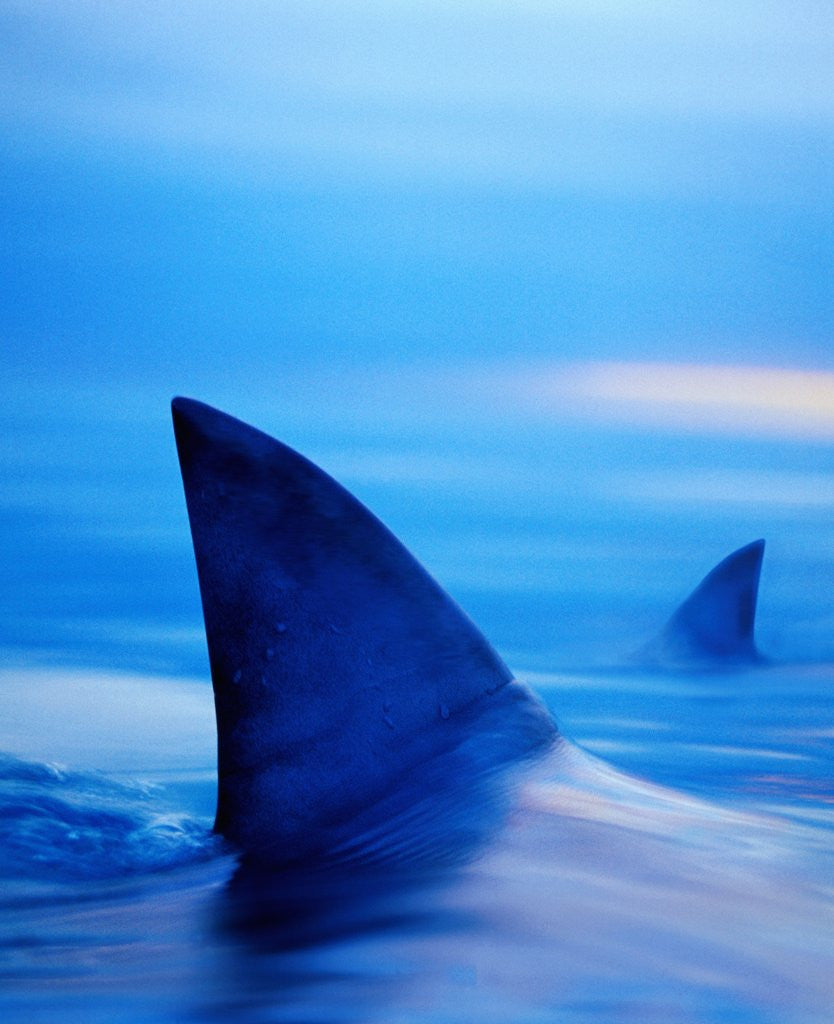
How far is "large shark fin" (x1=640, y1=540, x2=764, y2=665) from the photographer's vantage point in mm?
8070

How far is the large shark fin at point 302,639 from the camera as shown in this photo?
3.71 m

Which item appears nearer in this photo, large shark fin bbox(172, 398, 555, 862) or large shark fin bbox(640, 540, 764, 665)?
large shark fin bbox(172, 398, 555, 862)

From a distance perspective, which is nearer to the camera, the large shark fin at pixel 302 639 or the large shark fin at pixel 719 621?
the large shark fin at pixel 302 639

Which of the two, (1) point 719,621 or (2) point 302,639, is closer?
(2) point 302,639

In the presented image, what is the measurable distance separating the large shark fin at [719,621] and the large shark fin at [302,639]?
4562 millimetres

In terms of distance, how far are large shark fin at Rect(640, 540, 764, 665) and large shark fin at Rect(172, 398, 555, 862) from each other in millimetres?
4562

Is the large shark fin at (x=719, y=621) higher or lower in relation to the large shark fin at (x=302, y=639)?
higher

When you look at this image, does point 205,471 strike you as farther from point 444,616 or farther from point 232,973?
point 232,973

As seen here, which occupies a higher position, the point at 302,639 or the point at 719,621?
the point at 719,621

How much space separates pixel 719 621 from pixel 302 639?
16.8 ft

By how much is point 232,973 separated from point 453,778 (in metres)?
1.05

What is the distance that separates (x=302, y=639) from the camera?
3713mm

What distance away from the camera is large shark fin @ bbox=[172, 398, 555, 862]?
146 inches

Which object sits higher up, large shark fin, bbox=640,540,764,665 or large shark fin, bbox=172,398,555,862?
large shark fin, bbox=640,540,764,665
